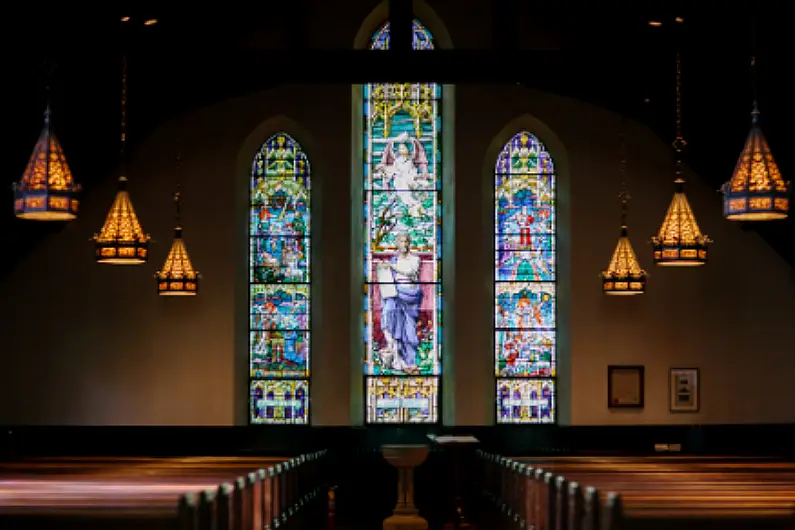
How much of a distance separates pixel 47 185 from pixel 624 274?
735 centimetres

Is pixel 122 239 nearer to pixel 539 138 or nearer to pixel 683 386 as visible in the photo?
pixel 539 138

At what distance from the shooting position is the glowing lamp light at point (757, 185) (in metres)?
10.9

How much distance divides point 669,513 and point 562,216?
973 centimetres

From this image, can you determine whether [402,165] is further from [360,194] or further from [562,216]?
[562,216]

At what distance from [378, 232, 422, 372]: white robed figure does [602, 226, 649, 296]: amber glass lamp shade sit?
3142 mm

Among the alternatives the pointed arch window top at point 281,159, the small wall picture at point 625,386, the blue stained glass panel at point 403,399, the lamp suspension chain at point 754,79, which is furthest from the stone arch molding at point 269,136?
the lamp suspension chain at point 754,79

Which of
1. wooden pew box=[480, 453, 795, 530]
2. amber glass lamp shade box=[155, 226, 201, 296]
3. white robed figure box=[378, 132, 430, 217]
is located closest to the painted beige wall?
white robed figure box=[378, 132, 430, 217]

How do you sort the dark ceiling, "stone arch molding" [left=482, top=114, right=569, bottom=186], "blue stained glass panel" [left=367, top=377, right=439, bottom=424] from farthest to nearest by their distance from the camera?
"blue stained glass panel" [left=367, top=377, right=439, bottom=424]
"stone arch molding" [left=482, top=114, right=569, bottom=186]
the dark ceiling

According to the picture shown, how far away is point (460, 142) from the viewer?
17.8 metres

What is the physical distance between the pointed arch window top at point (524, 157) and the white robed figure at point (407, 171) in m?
1.02

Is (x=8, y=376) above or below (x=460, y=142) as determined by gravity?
below

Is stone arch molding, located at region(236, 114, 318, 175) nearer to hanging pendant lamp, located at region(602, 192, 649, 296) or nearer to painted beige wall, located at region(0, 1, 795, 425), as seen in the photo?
painted beige wall, located at region(0, 1, 795, 425)

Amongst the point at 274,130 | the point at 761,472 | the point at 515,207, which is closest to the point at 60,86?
the point at 274,130

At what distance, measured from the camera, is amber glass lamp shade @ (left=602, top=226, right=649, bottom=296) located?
15.9 metres
